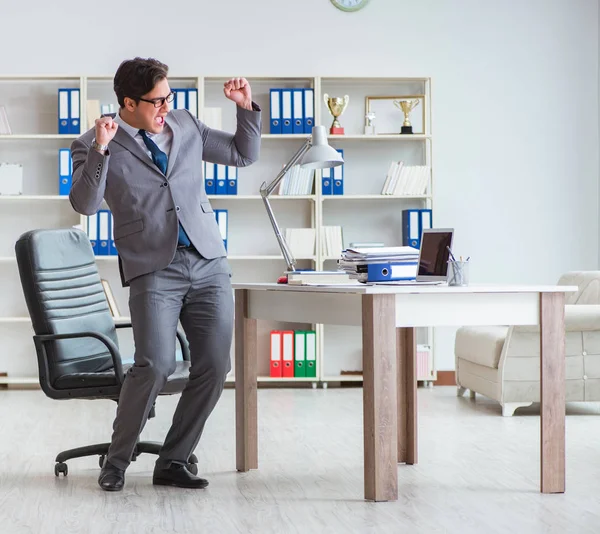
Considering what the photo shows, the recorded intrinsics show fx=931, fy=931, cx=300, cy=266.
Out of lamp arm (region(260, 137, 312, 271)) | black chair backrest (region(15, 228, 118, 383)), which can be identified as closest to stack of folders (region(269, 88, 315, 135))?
black chair backrest (region(15, 228, 118, 383))

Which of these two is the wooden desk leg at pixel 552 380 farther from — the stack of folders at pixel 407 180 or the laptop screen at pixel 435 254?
the stack of folders at pixel 407 180

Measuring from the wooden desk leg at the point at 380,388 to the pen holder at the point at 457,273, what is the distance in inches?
9.3

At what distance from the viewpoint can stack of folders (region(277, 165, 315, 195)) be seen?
19.9 feet

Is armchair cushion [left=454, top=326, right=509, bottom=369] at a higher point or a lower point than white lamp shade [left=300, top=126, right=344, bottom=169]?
lower

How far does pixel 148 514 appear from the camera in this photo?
2.73 m

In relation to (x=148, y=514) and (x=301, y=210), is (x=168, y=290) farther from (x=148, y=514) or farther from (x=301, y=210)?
(x=301, y=210)

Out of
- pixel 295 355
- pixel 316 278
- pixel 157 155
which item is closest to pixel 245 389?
pixel 316 278

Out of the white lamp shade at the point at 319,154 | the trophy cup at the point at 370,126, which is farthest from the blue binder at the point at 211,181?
the white lamp shade at the point at 319,154

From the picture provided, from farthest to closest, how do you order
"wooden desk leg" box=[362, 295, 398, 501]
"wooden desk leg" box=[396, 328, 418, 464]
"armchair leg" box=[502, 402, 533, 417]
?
1. "armchair leg" box=[502, 402, 533, 417]
2. "wooden desk leg" box=[396, 328, 418, 464]
3. "wooden desk leg" box=[362, 295, 398, 501]

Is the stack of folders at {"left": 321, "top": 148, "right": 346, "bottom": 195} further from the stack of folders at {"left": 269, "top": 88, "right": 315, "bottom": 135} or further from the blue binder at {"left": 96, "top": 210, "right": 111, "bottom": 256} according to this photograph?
the blue binder at {"left": 96, "top": 210, "right": 111, "bottom": 256}

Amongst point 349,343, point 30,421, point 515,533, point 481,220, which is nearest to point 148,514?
point 515,533

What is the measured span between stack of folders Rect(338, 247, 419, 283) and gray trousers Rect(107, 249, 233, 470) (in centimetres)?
43

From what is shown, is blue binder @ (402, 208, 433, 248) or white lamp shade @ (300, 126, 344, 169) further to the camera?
blue binder @ (402, 208, 433, 248)

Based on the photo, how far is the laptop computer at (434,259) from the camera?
2975 mm
